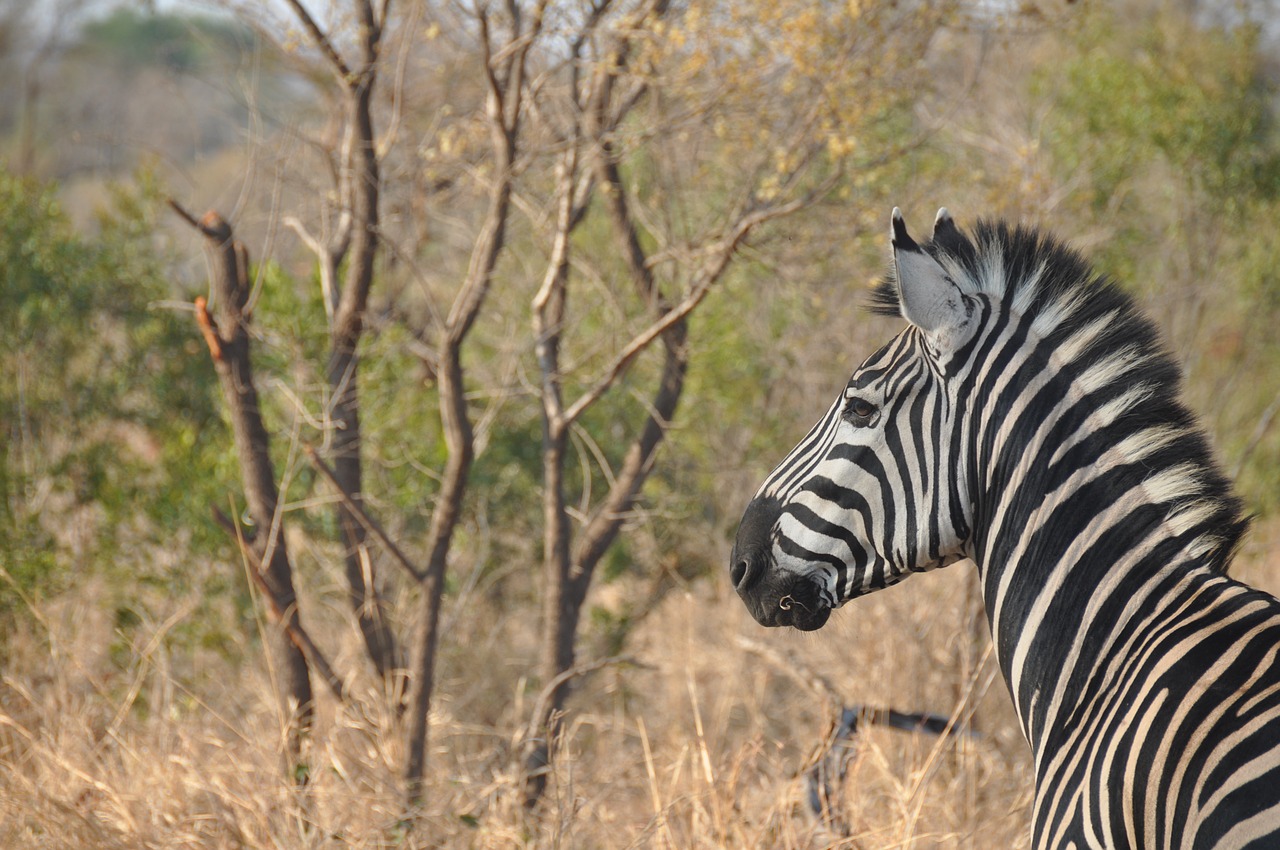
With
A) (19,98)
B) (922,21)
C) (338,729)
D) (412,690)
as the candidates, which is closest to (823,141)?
(922,21)

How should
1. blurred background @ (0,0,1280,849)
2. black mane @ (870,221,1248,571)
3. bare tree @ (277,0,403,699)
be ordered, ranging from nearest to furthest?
black mane @ (870,221,1248,571), blurred background @ (0,0,1280,849), bare tree @ (277,0,403,699)

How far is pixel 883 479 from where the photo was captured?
2504 mm

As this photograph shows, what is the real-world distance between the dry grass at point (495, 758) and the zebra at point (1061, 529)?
1.01 meters

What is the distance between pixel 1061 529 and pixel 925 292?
1.80ft

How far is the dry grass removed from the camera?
3592mm

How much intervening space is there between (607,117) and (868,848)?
9.50 ft

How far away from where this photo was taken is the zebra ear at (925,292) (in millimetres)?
2389

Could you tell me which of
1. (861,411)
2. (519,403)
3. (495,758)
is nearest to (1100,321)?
(861,411)

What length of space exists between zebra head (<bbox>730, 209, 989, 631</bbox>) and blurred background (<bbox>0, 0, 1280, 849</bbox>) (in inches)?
42.5

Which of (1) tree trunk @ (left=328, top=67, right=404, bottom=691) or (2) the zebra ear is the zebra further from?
(1) tree trunk @ (left=328, top=67, right=404, bottom=691)

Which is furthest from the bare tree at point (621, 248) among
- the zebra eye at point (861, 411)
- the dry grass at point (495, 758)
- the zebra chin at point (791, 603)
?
the zebra chin at point (791, 603)

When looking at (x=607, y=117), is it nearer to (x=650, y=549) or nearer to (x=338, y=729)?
(x=338, y=729)

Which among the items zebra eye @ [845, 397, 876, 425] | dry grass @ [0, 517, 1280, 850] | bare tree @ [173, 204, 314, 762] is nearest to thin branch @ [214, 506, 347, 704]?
bare tree @ [173, 204, 314, 762]

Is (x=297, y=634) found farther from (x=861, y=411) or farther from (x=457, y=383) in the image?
(x=861, y=411)
